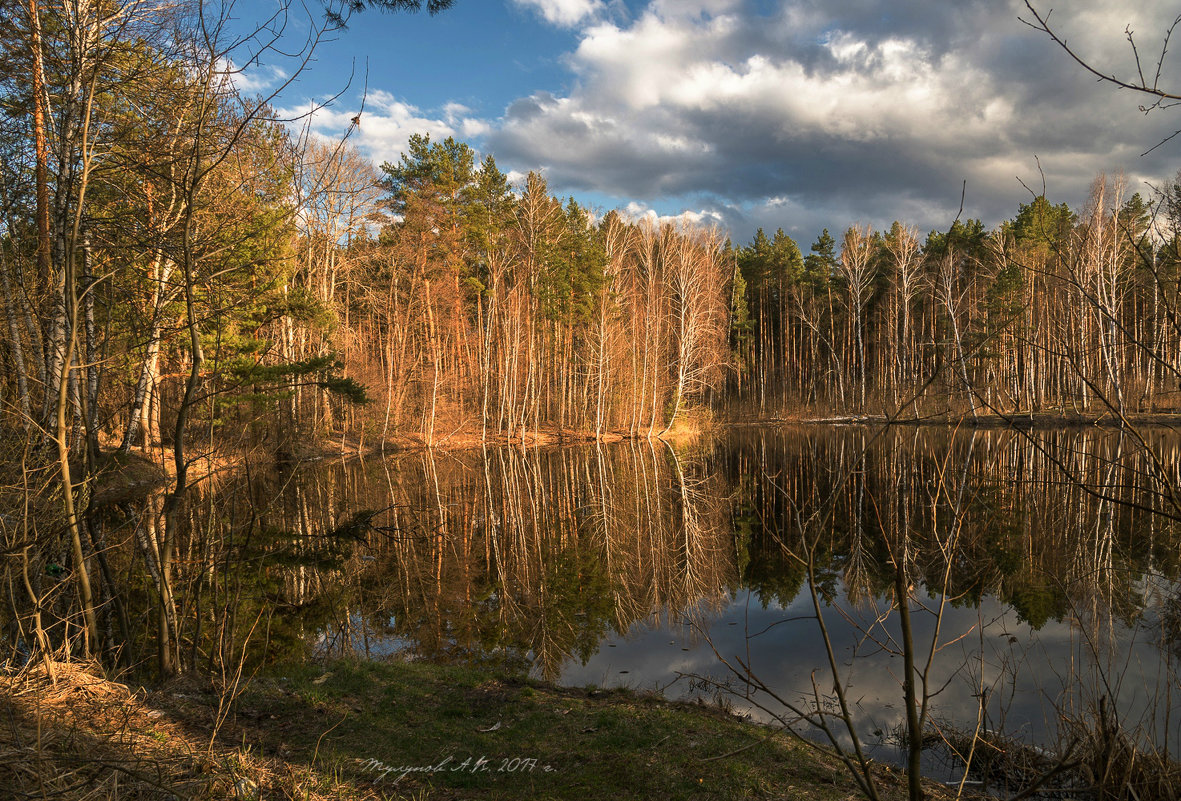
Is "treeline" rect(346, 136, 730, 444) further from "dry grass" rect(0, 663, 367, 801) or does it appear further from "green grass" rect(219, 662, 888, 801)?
"dry grass" rect(0, 663, 367, 801)

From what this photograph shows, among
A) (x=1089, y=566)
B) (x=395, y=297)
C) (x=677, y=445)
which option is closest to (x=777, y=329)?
(x=677, y=445)

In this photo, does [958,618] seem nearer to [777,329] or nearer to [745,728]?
[745,728]

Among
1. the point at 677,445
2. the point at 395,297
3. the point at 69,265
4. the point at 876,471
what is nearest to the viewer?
the point at 69,265

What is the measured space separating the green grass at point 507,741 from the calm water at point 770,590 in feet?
1.67

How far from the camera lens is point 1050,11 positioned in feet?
7.84

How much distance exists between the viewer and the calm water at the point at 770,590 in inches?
229

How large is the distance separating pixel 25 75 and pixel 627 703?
30.4 ft

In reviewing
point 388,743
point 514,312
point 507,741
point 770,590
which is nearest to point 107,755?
point 388,743

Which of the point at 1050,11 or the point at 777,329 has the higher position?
the point at 777,329

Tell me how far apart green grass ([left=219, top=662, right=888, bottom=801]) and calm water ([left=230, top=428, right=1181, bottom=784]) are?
509mm

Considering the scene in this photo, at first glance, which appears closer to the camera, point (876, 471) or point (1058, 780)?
point (1058, 780)

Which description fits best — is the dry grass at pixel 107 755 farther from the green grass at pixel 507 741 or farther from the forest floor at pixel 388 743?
the green grass at pixel 507 741

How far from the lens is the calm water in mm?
5828

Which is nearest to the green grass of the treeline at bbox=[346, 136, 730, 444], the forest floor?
the forest floor
